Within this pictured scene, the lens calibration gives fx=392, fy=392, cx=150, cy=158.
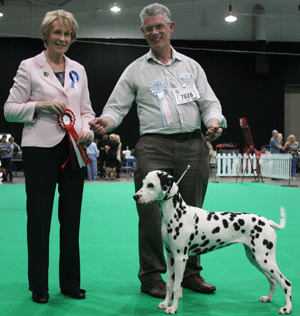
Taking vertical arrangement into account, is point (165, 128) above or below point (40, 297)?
above

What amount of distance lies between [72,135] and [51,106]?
0.23 meters

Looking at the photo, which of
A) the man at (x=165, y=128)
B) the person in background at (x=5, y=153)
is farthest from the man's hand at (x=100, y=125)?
the person in background at (x=5, y=153)

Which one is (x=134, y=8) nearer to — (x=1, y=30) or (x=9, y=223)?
(x=1, y=30)

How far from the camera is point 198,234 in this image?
239 centimetres

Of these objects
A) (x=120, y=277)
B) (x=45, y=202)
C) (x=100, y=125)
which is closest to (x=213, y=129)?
(x=100, y=125)

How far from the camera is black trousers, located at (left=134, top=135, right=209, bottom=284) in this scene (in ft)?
9.02

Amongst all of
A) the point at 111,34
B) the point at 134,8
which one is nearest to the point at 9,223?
the point at 134,8

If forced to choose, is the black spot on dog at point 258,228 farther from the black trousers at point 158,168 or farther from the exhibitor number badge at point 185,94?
the exhibitor number badge at point 185,94

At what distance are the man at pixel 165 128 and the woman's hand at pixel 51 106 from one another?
1.11ft

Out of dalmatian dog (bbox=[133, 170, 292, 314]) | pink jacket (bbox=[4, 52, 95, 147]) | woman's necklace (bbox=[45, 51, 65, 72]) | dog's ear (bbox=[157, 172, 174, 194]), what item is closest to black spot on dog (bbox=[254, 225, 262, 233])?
dalmatian dog (bbox=[133, 170, 292, 314])

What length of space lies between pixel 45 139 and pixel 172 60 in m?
1.06

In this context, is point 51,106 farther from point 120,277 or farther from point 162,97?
point 120,277

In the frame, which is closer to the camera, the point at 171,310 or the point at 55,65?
the point at 171,310

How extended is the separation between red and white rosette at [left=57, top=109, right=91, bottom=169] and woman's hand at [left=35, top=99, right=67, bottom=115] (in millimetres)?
66
